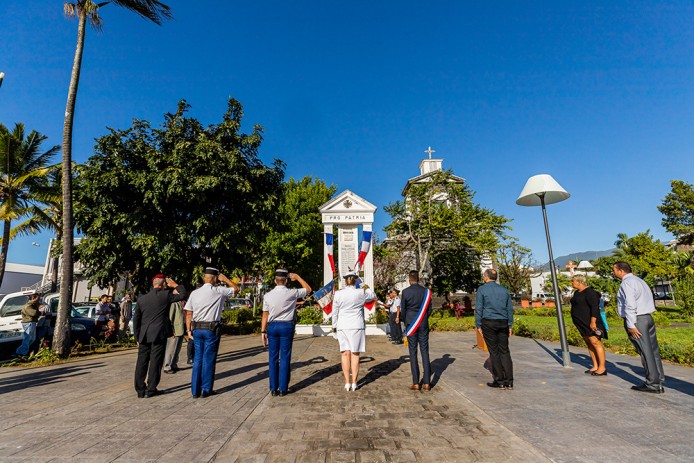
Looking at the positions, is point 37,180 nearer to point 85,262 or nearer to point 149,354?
point 85,262

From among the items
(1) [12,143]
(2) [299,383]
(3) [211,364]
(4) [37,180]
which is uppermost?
(1) [12,143]

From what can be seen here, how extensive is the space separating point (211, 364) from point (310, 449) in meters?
2.75

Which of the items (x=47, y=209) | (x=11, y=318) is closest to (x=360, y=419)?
(x=11, y=318)

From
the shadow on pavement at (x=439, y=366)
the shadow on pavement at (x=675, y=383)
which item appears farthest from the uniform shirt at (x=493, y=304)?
the shadow on pavement at (x=675, y=383)

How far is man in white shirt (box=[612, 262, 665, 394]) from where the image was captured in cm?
500

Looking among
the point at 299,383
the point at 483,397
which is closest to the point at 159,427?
the point at 299,383

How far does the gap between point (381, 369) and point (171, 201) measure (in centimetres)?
1029

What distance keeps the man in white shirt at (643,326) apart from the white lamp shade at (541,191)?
2.67m

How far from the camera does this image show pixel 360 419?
405 centimetres

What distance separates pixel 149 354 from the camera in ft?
18.0

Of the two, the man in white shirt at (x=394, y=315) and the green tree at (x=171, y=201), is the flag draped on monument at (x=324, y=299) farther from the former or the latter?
the green tree at (x=171, y=201)

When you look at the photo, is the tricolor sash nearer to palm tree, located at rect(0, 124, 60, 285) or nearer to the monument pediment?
the monument pediment

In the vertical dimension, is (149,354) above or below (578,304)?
below

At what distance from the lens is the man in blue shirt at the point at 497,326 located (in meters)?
5.48
